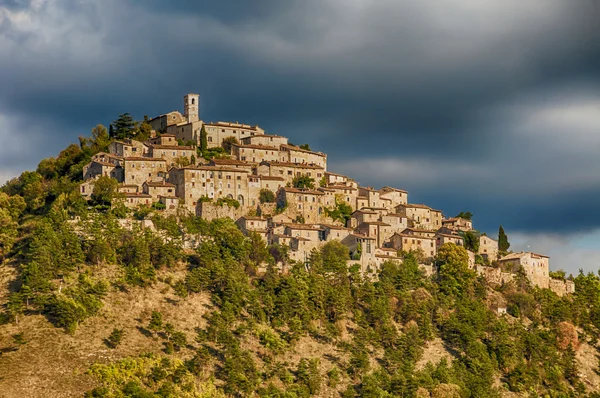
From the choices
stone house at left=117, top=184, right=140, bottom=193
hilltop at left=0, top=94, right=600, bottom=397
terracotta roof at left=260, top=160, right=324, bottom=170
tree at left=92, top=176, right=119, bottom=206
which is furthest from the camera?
terracotta roof at left=260, top=160, right=324, bottom=170

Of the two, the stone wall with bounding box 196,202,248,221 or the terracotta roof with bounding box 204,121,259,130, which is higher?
the terracotta roof with bounding box 204,121,259,130

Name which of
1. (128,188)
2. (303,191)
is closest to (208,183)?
(128,188)

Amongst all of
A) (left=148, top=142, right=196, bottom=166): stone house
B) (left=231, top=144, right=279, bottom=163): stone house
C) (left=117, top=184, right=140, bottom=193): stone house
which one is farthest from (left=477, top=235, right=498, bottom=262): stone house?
(left=117, top=184, right=140, bottom=193): stone house

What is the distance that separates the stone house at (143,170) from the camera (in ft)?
346

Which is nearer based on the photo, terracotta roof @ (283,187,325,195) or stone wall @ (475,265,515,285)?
terracotta roof @ (283,187,325,195)

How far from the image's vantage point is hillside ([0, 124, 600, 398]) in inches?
2982

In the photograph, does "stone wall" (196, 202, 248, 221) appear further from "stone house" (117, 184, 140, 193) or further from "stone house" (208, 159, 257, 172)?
"stone house" (117, 184, 140, 193)

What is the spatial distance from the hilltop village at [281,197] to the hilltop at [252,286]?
0.23 meters

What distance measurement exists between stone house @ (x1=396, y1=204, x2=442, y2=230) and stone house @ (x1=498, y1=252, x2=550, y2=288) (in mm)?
11280

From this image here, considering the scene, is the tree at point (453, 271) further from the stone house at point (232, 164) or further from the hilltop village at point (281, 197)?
the stone house at point (232, 164)

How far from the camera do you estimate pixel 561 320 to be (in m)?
106

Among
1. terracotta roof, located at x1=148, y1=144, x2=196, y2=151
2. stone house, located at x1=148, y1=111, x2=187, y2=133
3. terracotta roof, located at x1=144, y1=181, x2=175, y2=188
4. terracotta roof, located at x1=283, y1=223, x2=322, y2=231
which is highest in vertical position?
stone house, located at x1=148, y1=111, x2=187, y2=133

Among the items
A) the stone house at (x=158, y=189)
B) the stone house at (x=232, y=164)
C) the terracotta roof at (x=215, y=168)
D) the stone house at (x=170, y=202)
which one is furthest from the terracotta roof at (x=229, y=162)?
the stone house at (x=170, y=202)

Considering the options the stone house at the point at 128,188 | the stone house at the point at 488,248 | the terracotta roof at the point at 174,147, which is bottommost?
A: the stone house at the point at 488,248
